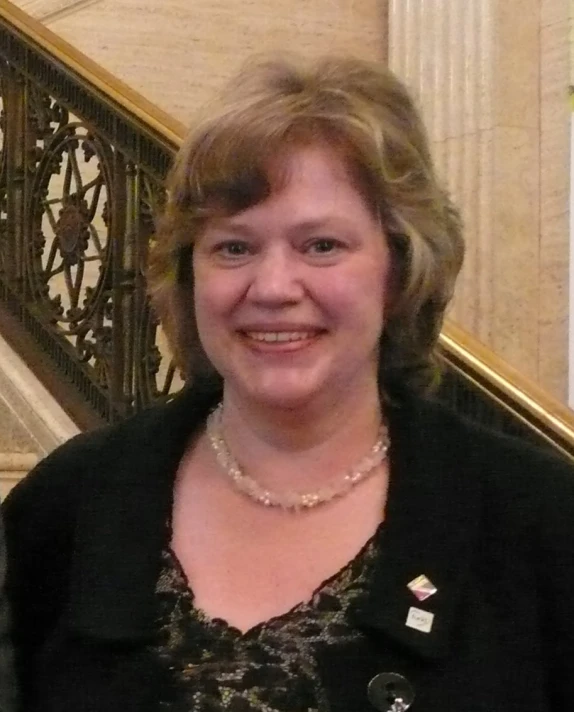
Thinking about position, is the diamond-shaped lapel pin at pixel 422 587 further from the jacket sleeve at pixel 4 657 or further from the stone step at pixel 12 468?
the stone step at pixel 12 468

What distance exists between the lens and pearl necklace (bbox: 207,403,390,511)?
5.26 ft

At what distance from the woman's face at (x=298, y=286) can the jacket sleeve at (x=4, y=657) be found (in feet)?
1.47

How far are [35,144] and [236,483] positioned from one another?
2459 millimetres

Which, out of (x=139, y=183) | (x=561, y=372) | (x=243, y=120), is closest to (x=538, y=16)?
(x=561, y=372)

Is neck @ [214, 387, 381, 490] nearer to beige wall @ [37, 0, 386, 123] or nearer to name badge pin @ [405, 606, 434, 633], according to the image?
name badge pin @ [405, 606, 434, 633]

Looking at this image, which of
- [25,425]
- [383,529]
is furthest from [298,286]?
[25,425]

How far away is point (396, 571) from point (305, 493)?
0.69ft

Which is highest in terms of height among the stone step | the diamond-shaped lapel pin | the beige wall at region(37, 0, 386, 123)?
the beige wall at region(37, 0, 386, 123)

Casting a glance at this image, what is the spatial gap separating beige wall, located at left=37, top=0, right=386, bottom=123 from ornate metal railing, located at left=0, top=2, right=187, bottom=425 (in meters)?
0.96

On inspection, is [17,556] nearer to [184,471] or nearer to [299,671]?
[184,471]

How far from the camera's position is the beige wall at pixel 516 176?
426 cm

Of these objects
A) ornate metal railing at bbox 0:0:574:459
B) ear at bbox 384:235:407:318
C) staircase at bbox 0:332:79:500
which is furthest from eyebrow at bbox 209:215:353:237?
staircase at bbox 0:332:79:500

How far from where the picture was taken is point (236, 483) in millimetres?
1656

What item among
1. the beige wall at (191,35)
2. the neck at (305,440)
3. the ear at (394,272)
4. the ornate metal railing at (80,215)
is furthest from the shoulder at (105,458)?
the beige wall at (191,35)
